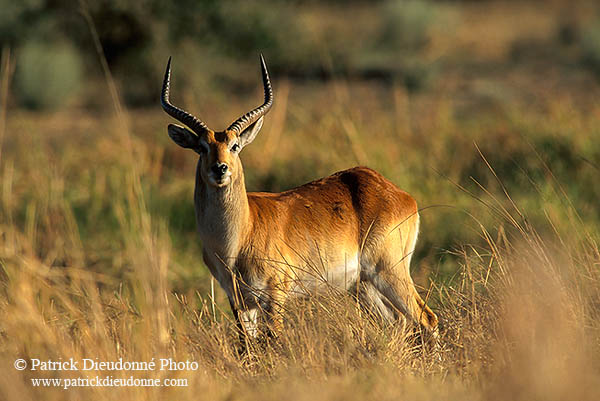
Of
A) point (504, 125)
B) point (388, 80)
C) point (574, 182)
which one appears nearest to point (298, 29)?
point (388, 80)

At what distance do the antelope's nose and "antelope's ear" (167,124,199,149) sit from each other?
428mm

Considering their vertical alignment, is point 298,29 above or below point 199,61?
above

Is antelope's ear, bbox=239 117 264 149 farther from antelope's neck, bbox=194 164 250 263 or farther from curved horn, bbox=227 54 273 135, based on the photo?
antelope's neck, bbox=194 164 250 263

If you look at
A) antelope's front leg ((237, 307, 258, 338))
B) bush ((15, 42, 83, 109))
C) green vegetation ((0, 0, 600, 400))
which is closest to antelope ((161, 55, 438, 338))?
antelope's front leg ((237, 307, 258, 338))

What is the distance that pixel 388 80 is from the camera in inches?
690

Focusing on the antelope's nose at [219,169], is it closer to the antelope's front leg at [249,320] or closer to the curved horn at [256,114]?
the curved horn at [256,114]

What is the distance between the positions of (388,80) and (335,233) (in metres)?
12.4

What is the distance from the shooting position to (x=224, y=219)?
16.9 ft

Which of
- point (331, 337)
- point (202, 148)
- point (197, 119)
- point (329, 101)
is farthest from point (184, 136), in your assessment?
point (329, 101)

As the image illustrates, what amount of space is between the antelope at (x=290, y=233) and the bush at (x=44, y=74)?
12002mm

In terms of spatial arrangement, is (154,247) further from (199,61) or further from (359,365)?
(199,61)

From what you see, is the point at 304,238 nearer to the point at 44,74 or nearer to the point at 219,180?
the point at 219,180

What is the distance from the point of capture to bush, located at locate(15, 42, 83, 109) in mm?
16469

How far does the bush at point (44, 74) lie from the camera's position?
16469 mm
